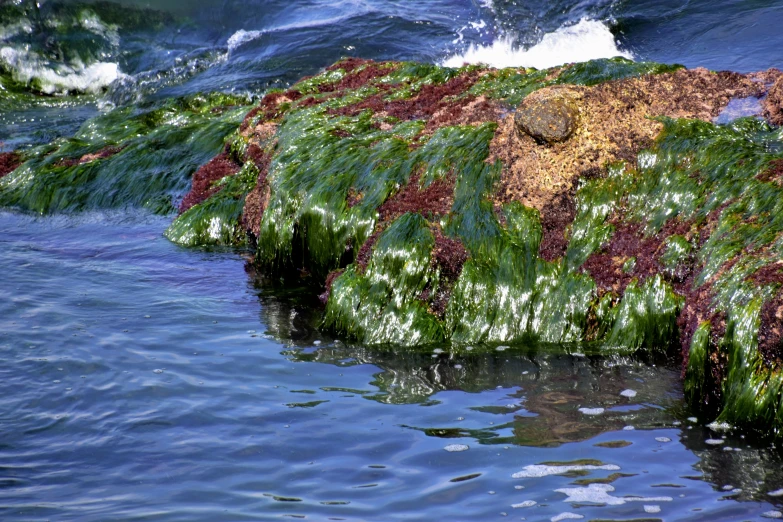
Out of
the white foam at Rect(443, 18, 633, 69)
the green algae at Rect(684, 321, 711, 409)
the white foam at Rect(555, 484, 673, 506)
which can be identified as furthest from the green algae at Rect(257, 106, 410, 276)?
the white foam at Rect(443, 18, 633, 69)

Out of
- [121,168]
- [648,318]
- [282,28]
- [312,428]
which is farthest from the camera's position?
[282,28]

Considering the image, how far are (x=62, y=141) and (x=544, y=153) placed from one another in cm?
785

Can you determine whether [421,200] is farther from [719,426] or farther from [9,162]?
[9,162]

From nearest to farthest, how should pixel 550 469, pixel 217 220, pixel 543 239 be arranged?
pixel 550 469 → pixel 543 239 → pixel 217 220

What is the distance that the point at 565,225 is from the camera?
6.31 meters

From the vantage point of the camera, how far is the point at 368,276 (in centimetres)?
641

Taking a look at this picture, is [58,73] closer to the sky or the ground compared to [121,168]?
closer to the sky

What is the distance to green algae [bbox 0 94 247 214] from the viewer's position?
993cm

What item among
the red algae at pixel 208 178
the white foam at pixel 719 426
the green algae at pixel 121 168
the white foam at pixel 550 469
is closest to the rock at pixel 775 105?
the white foam at pixel 719 426

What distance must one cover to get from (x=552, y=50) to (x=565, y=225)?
10003 millimetres

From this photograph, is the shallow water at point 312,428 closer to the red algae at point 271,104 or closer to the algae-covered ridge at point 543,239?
the algae-covered ridge at point 543,239

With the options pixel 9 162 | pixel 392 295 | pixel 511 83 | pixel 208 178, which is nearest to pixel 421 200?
pixel 392 295

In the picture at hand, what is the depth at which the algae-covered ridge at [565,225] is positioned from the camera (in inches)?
202

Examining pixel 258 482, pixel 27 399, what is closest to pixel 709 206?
pixel 258 482
